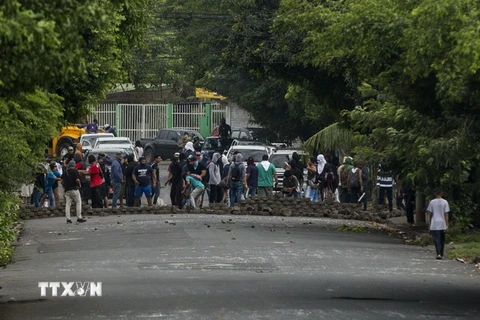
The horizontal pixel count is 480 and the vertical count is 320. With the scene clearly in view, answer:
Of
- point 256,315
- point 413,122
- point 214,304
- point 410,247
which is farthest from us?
point 410,247

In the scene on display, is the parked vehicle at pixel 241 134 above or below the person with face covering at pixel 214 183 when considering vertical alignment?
above

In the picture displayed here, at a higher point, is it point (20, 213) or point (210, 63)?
point (210, 63)

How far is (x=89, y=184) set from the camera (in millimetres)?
33969

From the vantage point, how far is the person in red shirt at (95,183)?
3262 centimetres

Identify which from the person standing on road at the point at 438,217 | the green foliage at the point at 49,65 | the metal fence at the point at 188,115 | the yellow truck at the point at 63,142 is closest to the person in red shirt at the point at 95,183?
the green foliage at the point at 49,65

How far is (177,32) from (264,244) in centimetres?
3982

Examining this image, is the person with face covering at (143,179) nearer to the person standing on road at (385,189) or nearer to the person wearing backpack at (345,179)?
the person wearing backpack at (345,179)

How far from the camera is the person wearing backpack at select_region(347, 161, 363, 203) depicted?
33625 millimetres

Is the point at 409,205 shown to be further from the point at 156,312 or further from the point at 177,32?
the point at 177,32

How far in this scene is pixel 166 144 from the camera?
184 ft

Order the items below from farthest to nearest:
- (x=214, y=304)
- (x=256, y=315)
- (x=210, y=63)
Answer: (x=210, y=63)
(x=214, y=304)
(x=256, y=315)

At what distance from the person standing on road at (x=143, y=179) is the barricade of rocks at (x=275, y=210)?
168 centimetres

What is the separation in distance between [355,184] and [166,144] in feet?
76.7

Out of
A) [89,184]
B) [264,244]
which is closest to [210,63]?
[89,184]
